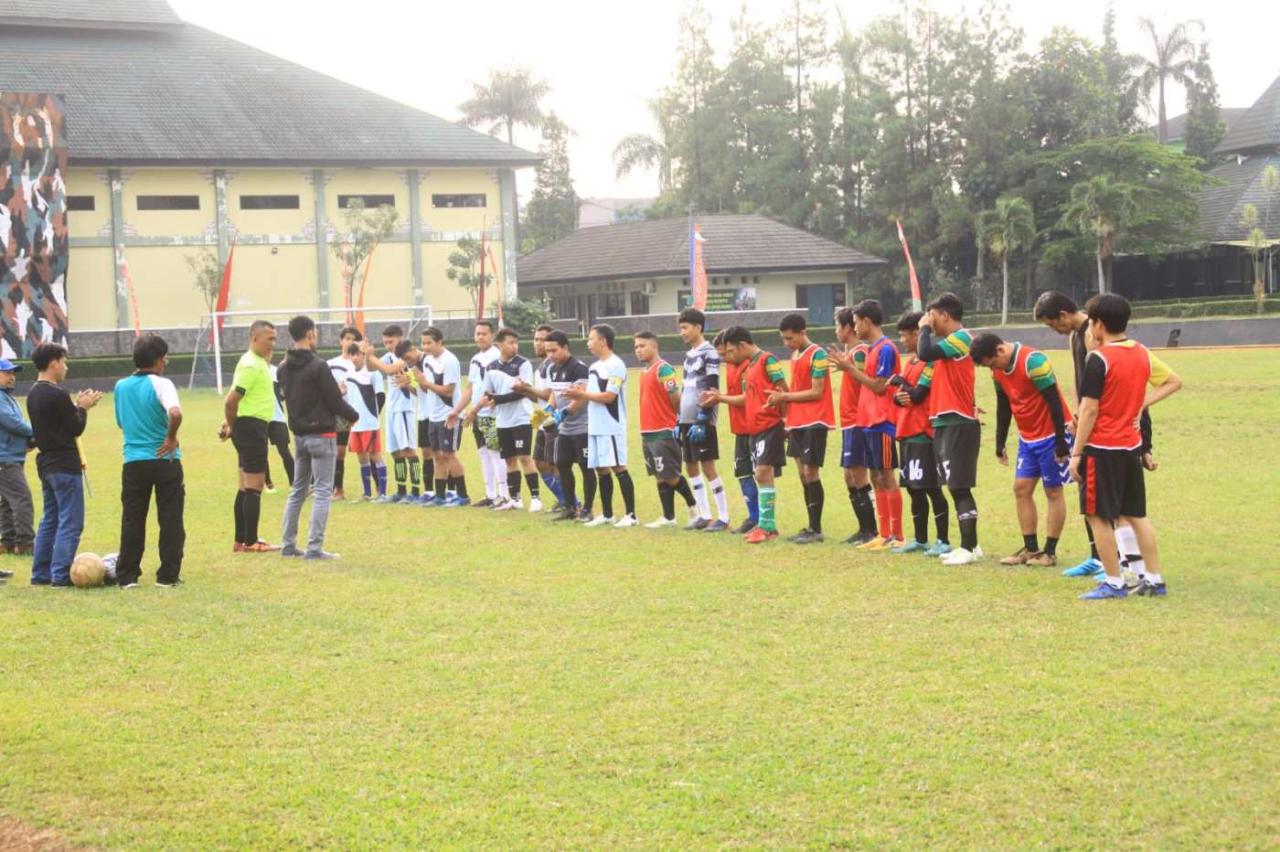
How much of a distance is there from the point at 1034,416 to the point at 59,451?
750 centimetres

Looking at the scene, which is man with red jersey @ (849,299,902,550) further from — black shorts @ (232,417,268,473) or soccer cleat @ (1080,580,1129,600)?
black shorts @ (232,417,268,473)

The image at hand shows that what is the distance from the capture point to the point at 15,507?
12.9 meters

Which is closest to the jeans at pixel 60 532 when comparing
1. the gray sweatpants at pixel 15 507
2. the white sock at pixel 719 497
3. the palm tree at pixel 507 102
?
the gray sweatpants at pixel 15 507

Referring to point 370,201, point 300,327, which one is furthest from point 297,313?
point 300,327

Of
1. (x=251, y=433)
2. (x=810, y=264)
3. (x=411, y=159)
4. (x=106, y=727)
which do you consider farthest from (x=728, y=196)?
(x=106, y=727)

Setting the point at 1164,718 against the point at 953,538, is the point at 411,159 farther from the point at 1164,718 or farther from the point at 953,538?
the point at 1164,718

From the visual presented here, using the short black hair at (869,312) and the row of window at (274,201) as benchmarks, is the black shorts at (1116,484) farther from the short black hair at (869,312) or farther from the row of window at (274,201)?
the row of window at (274,201)

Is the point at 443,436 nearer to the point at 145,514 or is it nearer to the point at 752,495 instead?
the point at 752,495

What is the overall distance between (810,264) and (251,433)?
5374 centimetres

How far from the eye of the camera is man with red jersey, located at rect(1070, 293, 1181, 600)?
9156mm

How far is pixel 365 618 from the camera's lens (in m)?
9.65

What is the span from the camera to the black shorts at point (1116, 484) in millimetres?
9164

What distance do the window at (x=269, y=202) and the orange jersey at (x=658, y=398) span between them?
4771 cm

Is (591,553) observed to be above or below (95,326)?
below
